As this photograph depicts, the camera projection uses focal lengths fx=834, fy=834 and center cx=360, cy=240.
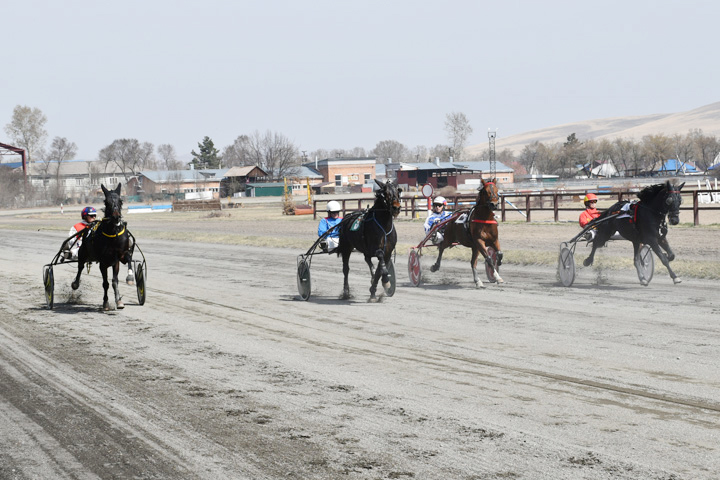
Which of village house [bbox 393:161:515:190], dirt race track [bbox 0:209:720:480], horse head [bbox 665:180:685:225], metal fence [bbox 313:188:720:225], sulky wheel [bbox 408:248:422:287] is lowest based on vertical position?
dirt race track [bbox 0:209:720:480]

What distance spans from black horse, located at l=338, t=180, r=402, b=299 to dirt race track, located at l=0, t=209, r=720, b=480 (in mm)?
762

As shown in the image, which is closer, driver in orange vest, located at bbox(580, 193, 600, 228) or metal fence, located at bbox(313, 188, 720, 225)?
driver in orange vest, located at bbox(580, 193, 600, 228)

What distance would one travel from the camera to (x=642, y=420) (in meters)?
5.97

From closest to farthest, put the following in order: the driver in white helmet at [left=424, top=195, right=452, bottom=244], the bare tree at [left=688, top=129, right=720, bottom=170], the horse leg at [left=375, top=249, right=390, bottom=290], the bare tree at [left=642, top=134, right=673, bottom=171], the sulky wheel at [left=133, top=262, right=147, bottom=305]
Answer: the horse leg at [left=375, top=249, right=390, bottom=290]
the sulky wheel at [left=133, top=262, right=147, bottom=305]
the driver in white helmet at [left=424, top=195, right=452, bottom=244]
the bare tree at [left=642, top=134, right=673, bottom=171]
the bare tree at [left=688, top=129, right=720, bottom=170]

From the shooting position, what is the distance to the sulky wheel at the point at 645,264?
14000 mm

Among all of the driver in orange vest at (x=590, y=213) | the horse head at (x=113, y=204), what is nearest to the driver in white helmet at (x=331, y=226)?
the horse head at (x=113, y=204)

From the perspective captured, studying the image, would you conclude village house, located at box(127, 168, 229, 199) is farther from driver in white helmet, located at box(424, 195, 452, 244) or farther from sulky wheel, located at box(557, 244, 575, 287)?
sulky wheel, located at box(557, 244, 575, 287)

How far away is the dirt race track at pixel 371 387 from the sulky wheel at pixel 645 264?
0.37 meters

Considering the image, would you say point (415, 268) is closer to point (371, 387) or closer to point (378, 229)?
point (378, 229)

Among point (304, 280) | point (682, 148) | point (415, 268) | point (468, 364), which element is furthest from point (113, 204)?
point (682, 148)

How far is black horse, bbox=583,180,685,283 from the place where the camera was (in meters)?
13.6

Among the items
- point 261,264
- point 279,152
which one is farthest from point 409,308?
point 279,152

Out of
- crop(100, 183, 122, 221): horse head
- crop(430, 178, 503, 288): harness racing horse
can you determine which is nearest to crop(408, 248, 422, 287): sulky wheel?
crop(430, 178, 503, 288): harness racing horse

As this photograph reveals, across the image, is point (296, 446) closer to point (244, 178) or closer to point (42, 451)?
point (42, 451)
